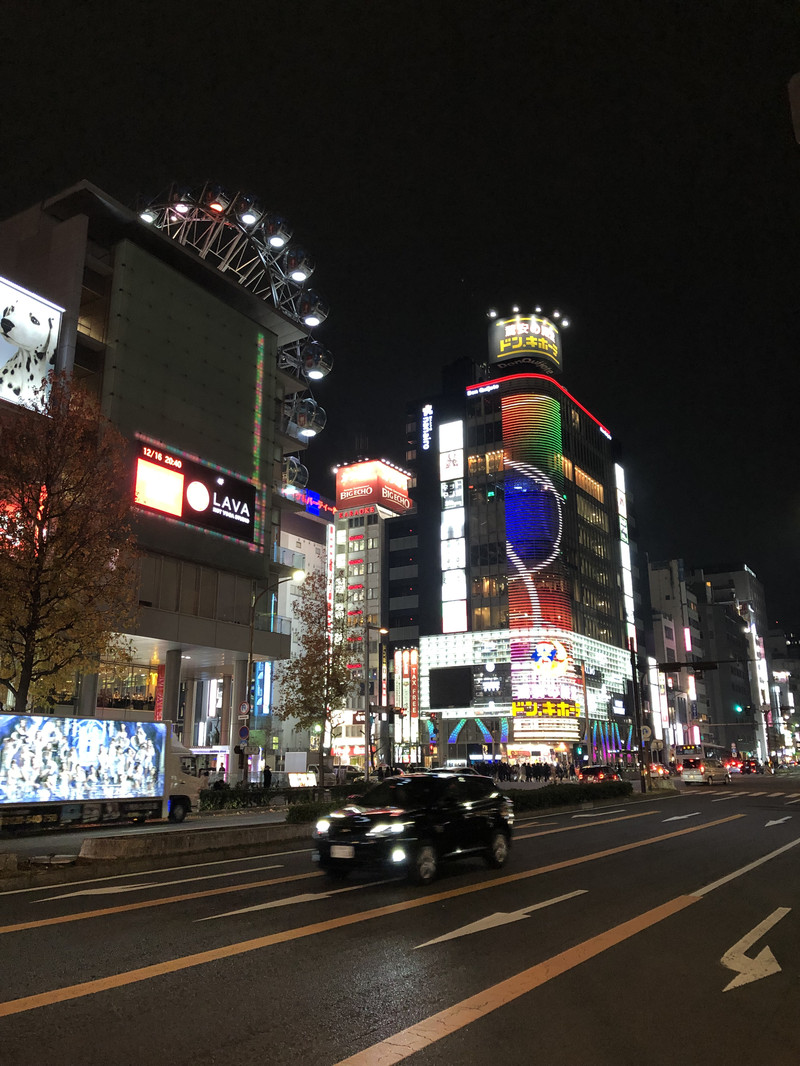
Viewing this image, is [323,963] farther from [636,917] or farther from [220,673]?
[220,673]

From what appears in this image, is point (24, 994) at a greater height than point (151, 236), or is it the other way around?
point (151, 236)

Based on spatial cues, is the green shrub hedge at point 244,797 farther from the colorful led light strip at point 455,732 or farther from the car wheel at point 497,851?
the colorful led light strip at point 455,732

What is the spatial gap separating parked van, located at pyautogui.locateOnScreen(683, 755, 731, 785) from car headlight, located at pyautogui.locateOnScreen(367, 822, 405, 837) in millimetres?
46585

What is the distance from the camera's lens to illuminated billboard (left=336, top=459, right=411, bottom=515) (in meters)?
119

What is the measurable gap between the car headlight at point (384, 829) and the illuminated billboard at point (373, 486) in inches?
4222

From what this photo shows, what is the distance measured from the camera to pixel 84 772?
2138cm

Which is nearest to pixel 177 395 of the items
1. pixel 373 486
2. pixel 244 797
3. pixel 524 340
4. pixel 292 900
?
pixel 244 797

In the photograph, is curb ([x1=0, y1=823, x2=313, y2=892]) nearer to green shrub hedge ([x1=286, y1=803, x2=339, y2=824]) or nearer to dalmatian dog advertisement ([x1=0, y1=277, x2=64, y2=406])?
green shrub hedge ([x1=286, y1=803, x2=339, y2=824])

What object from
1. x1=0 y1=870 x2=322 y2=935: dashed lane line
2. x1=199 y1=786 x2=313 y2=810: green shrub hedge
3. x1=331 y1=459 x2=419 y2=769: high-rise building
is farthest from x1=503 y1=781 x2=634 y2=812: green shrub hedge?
x1=331 y1=459 x2=419 y2=769: high-rise building

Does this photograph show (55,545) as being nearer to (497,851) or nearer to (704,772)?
(497,851)

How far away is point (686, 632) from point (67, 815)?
136652 millimetres

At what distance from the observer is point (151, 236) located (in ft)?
142

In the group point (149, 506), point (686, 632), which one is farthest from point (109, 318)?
point (686, 632)

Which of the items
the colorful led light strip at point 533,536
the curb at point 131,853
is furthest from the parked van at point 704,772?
the curb at point 131,853
